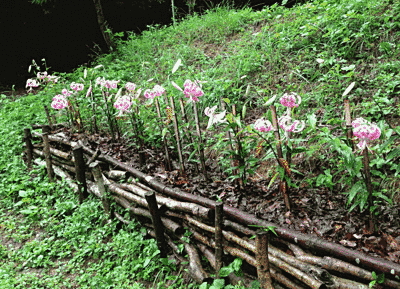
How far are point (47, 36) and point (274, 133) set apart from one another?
7.90 metres

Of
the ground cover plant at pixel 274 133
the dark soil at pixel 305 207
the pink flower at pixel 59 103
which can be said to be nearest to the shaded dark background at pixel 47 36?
the ground cover plant at pixel 274 133

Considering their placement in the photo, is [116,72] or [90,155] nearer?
[90,155]

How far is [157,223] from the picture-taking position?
3033 millimetres

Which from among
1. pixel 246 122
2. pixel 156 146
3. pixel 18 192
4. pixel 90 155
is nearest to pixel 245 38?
pixel 246 122

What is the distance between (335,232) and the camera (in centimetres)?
232

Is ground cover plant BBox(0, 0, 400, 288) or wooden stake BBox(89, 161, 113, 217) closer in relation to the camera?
ground cover plant BBox(0, 0, 400, 288)

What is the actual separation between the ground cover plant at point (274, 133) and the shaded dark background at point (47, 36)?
2.87 m

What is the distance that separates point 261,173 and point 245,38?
3.32m

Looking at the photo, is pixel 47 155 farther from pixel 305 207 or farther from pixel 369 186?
pixel 369 186

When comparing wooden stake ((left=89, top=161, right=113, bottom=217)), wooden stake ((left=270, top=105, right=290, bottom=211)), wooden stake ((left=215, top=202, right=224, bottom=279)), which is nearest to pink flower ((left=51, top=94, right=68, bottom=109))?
wooden stake ((left=89, top=161, right=113, bottom=217))

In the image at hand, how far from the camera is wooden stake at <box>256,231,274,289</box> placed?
6.93 feet

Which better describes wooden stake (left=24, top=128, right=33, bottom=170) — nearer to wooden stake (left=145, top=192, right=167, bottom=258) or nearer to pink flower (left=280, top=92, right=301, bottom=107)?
wooden stake (left=145, top=192, right=167, bottom=258)

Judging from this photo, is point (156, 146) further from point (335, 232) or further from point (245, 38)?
point (245, 38)

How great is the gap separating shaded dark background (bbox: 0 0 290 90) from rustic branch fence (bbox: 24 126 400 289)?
17.6 feet
